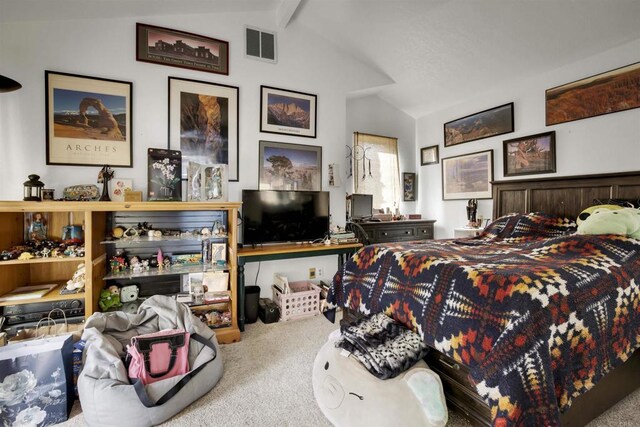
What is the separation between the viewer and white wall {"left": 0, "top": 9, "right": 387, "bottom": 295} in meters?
2.41

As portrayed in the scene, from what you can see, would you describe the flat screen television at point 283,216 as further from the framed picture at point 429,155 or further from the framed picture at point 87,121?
the framed picture at point 429,155

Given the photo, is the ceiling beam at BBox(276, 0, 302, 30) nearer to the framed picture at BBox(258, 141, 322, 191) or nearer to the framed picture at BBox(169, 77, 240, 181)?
the framed picture at BBox(169, 77, 240, 181)

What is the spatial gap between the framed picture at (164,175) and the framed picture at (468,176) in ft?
12.1

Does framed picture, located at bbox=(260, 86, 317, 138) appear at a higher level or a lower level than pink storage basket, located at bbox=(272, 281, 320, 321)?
higher

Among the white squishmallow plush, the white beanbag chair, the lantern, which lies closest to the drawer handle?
the white squishmallow plush

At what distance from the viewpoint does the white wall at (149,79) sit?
2406 millimetres

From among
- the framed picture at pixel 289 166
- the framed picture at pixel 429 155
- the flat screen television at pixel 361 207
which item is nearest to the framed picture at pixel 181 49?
the framed picture at pixel 289 166

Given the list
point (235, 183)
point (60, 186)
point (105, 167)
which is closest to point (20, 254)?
point (60, 186)

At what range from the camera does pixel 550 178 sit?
3154mm

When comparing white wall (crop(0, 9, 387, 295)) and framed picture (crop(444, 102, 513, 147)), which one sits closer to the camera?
white wall (crop(0, 9, 387, 295))

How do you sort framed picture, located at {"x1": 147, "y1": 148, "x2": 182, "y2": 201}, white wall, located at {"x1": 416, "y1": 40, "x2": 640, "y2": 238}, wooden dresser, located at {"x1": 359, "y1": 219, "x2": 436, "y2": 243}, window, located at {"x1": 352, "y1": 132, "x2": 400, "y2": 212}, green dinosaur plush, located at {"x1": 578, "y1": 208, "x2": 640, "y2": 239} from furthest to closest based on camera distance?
window, located at {"x1": 352, "y1": 132, "x2": 400, "y2": 212} → wooden dresser, located at {"x1": 359, "y1": 219, "x2": 436, "y2": 243} → white wall, located at {"x1": 416, "y1": 40, "x2": 640, "y2": 238} → framed picture, located at {"x1": 147, "y1": 148, "x2": 182, "y2": 201} → green dinosaur plush, located at {"x1": 578, "y1": 208, "x2": 640, "y2": 239}

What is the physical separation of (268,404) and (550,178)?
3433 mm

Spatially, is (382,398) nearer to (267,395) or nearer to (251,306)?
(267,395)

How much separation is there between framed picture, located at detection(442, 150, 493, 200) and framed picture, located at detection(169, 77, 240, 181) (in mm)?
3129
